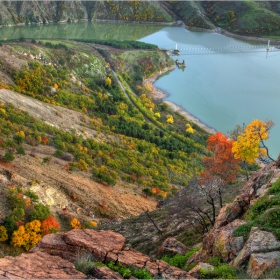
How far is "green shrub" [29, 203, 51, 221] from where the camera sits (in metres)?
17.6

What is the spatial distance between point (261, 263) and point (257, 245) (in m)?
0.72

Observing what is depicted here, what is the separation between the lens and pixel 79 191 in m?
22.2

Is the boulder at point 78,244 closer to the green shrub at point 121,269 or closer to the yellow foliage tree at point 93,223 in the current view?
the green shrub at point 121,269

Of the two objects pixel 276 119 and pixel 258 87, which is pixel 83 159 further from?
pixel 258 87

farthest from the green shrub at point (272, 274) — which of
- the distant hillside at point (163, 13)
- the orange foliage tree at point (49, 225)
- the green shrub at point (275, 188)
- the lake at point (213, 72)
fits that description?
the distant hillside at point (163, 13)

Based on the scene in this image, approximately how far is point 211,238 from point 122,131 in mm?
29269

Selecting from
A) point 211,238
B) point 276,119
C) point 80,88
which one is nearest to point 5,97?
point 80,88

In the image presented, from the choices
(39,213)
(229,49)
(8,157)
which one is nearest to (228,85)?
(229,49)

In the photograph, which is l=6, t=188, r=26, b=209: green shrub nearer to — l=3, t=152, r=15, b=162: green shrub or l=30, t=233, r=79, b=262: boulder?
l=3, t=152, r=15, b=162: green shrub

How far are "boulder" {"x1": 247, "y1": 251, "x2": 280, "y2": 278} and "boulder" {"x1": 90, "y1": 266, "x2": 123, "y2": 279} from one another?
3434 mm

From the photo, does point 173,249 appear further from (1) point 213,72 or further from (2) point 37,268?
(1) point 213,72

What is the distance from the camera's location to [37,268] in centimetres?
848

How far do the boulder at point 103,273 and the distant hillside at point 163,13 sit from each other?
9762cm

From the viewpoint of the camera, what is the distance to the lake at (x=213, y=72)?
51.8 meters
